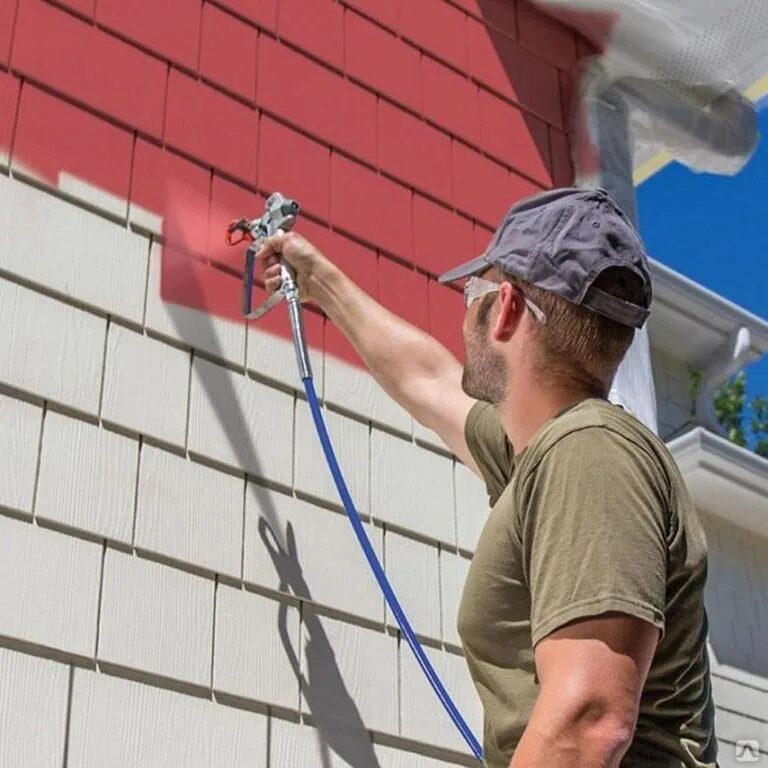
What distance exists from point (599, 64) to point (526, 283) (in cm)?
274

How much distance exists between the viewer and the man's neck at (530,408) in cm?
189

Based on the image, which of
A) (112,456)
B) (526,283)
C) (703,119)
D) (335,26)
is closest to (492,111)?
(335,26)

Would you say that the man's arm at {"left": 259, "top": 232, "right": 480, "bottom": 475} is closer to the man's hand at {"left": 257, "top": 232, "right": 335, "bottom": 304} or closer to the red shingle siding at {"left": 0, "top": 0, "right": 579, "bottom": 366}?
the man's hand at {"left": 257, "top": 232, "right": 335, "bottom": 304}

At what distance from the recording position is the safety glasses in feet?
6.23

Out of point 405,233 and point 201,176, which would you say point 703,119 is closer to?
point 405,233

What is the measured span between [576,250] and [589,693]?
24.3 inches

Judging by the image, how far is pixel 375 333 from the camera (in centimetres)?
297

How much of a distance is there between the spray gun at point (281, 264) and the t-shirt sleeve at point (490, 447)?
0.49m

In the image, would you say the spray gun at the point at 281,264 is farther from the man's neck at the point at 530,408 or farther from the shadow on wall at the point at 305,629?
the man's neck at the point at 530,408

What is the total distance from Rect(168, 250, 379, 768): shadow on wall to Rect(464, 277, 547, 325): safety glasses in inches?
38.1

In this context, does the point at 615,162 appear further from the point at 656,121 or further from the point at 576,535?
the point at 576,535

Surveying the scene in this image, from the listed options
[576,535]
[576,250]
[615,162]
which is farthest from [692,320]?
[576,535]

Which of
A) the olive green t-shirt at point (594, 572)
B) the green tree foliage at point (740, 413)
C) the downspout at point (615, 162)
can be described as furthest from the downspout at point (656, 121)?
the green tree foliage at point (740, 413)

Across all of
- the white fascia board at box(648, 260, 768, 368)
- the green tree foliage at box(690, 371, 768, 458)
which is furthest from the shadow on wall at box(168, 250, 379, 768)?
the green tree foliage at box(690, 371, 768, 458)
